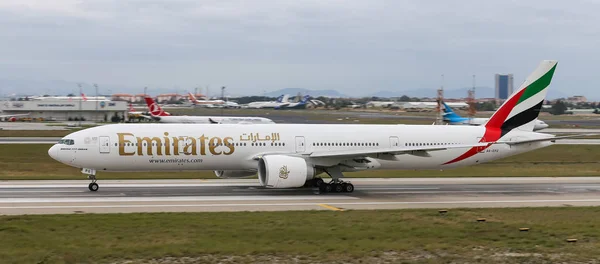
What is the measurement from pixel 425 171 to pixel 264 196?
16.7 metres

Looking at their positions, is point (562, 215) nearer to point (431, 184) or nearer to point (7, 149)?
point (431, 184)

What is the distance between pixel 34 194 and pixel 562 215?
67.2ft

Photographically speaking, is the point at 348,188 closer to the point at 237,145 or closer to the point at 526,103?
the point at 237,145

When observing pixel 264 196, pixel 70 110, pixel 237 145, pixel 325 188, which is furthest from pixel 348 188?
pixel 70 110

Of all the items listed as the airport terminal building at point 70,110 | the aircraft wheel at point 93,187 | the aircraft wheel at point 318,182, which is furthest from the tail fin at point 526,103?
the airport terminal building at point 70,110

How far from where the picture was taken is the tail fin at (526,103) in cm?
3634

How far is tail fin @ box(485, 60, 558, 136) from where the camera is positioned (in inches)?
1431

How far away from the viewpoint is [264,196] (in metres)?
30.5

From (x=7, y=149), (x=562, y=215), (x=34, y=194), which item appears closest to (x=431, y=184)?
(x=562, y=215)

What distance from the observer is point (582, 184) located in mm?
37688

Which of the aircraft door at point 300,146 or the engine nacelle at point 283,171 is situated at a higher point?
the aircraft door at point 300,146

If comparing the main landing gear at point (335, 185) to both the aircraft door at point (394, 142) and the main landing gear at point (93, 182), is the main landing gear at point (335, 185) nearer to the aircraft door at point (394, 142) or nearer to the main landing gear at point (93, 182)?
the aircraft door at point (394, 142)

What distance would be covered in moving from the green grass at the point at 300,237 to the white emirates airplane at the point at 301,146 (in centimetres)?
754

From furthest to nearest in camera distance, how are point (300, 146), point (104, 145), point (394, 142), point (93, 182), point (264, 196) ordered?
point (394, 142) < point (300, 146) < point (93, 182) < point (104, 145) < point (264, 196)
